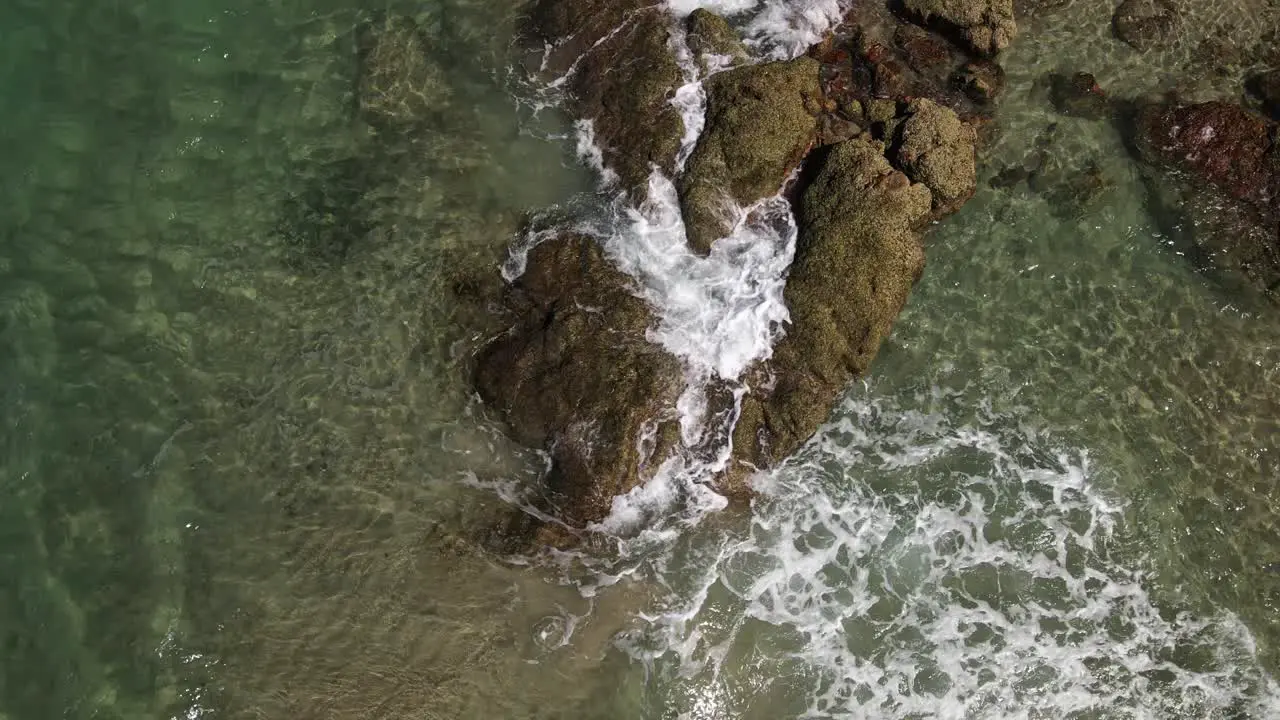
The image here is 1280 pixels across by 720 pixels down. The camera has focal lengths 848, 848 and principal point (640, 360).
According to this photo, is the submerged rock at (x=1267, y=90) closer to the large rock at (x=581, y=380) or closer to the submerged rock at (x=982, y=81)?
the submerged rock at (x=982, y=81)

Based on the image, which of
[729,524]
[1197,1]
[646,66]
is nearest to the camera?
[729,524]

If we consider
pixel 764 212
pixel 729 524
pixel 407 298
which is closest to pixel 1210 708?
pixel 729 524

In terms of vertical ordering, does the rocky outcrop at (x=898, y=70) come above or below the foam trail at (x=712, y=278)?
above

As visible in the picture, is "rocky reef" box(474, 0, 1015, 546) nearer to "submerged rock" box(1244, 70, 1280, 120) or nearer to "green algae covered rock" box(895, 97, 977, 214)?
"green algae covered rock" box(895, 97, 977, 214)

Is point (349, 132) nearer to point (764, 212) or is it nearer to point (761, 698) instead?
point (764, 212)

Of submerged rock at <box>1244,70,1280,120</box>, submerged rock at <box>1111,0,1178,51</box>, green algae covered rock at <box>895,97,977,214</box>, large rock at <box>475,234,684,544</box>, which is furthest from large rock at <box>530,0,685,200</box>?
submerged rock at <box>1244,70,1280,120</box>

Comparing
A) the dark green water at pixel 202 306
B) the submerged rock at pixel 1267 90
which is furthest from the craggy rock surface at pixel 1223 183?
the dark green water at pixel 202 306

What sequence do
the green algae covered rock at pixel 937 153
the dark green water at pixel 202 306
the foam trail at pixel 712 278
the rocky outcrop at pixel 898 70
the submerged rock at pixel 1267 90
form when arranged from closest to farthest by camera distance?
1. the dark green water at pixel 202 306
2. the foam trail at pixel 712 278
3. the green algae covered rock at pixel 937 153
4. the rocky outcrop at pixel 898 70
5. the submerged rock at pixel 1267 90
